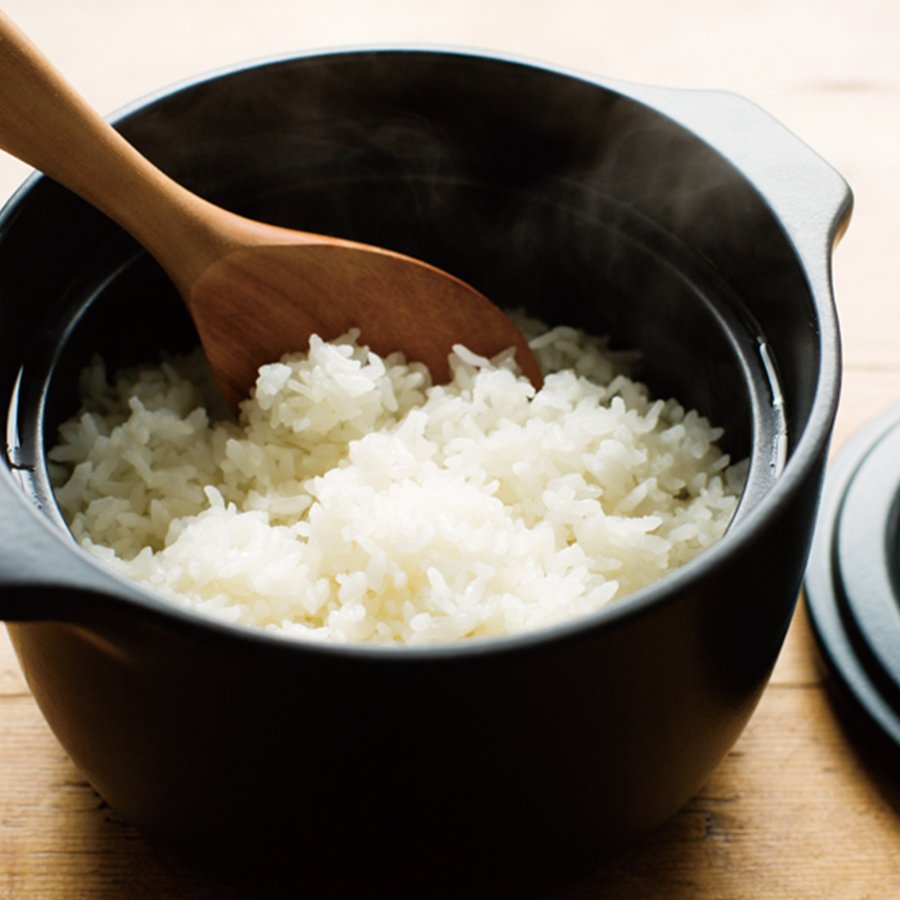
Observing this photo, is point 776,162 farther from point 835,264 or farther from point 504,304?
point 835,264

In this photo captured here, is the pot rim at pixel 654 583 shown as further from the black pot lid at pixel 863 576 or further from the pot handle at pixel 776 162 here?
the black pot lid at pixel 863 576

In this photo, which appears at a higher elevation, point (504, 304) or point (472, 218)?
point (472, 218)

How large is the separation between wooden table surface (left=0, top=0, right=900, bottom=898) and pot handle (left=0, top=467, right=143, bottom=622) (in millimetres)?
497

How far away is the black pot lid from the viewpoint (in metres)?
1.36

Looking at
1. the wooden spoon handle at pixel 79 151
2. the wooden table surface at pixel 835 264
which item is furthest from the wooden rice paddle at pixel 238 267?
the wooden table surface at pixel 835 264

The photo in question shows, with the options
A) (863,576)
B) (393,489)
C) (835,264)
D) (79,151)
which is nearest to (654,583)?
(393,489)

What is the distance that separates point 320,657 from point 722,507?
2.11 feet

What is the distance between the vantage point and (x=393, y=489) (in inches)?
51.8

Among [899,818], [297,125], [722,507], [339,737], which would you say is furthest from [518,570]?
[297,125]

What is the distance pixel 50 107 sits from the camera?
1.23 m

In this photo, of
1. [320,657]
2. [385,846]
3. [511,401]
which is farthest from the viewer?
[511,401]

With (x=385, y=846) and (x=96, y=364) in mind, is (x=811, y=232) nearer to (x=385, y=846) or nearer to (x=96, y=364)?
(x=385, y=846)

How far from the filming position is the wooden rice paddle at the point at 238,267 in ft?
4.03

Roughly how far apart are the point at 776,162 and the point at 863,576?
0.52m
